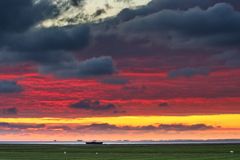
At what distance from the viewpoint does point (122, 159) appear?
110500mm

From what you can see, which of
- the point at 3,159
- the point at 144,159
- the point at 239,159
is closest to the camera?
the point at 239,159

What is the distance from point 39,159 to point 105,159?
649 inches

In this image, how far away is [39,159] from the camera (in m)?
117

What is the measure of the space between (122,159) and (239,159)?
84.2ft

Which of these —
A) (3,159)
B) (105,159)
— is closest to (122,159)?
(105,159)

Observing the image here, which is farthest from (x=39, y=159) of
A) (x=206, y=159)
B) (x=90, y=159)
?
(x=206, y=159)

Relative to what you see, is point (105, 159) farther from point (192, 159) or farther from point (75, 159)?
point (192, 159)

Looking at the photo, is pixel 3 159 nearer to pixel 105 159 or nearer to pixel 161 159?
pixel 105 159

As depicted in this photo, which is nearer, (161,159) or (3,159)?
(161,159)

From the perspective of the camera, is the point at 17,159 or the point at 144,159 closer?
the point at 144,159

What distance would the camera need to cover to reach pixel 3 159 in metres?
116

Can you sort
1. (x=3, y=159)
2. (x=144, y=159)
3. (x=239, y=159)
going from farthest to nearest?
1. (x=3, y=159)
2. (x=144, y=159)
3. (x=239, y=159)

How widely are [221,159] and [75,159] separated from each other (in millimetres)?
33518

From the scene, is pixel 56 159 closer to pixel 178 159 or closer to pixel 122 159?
pixel 122 159
